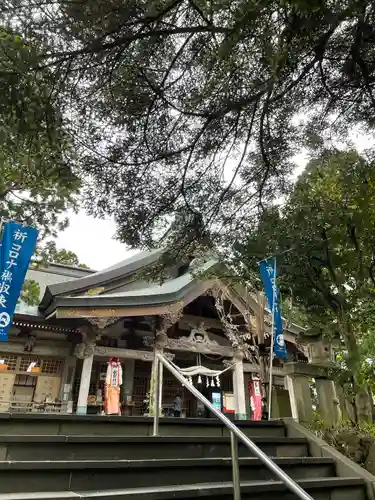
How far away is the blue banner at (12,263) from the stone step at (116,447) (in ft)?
16.5

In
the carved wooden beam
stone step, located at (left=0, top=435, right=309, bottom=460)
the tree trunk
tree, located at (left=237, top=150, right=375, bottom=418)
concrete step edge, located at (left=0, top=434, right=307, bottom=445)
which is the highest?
tree, located at (left=237, top=150, right=375, bottom=418)

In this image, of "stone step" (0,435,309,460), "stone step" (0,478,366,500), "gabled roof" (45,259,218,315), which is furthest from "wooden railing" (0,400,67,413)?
"stone step" (0,478,366,500)

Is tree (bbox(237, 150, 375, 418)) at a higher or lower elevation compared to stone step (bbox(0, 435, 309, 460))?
higher

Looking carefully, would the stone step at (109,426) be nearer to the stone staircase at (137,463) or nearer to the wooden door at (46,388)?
the stone staircase at (137,463)

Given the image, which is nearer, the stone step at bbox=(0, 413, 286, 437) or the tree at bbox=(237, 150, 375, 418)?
the stone step at bbox=(0, 413, 286, 437)

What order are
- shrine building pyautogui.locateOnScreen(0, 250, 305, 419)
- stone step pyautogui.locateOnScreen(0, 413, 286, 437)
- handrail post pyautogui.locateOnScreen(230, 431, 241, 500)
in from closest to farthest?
1. handrail post pyautogui.locateOnScreen(230, 431, 241, 500)
2. stone step pyautogui.locateOnScreen(0, 413, 286, 437)
3. shrine building pyautogui.locateOnScreen(0, 250, 305, 419)

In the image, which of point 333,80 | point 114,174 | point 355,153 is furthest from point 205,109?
point 355,153

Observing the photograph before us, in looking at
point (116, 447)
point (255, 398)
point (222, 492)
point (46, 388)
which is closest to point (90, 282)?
point (46, 388)

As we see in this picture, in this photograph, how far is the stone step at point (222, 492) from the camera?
2.15m

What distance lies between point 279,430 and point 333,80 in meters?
4.32

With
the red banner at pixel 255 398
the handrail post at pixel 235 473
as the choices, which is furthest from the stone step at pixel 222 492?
the red banner at pixel 255 398

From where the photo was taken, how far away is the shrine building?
901 cm

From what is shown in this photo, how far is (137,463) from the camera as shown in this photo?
261cm

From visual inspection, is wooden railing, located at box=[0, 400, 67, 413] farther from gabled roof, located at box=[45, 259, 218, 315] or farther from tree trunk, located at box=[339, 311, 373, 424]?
tree trunk, located at box=[339, 311, 373, 424]
